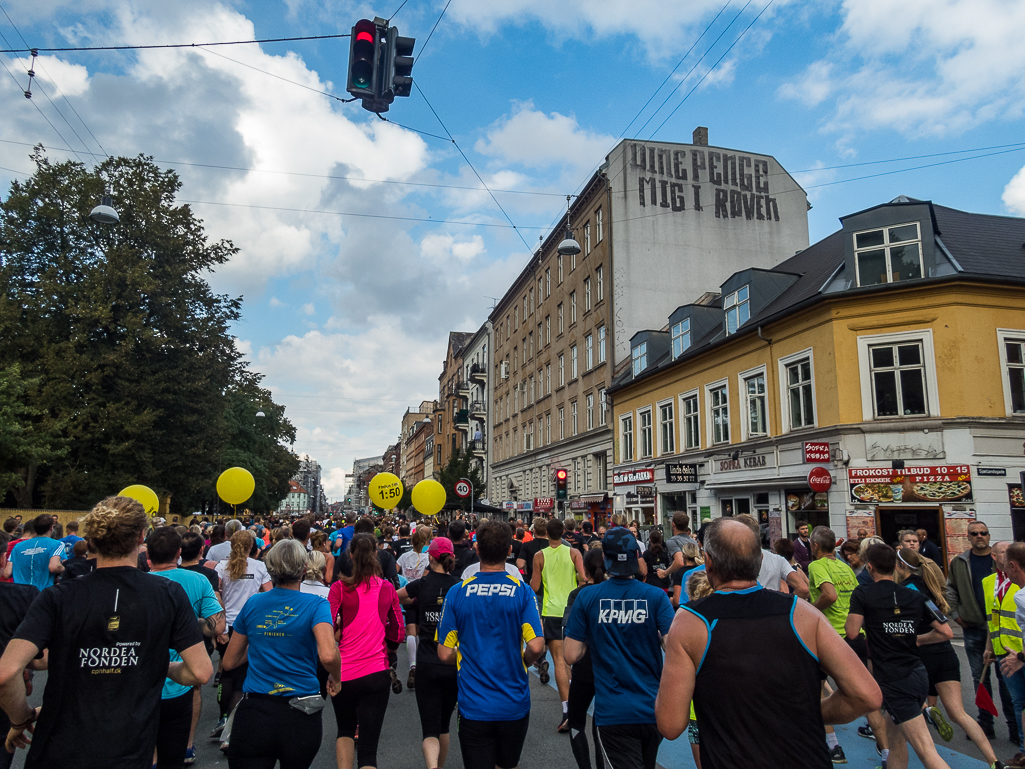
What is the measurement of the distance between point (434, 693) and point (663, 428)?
23.0 metres

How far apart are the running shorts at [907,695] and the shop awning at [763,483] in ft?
46.3

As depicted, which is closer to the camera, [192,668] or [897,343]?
[192,668]

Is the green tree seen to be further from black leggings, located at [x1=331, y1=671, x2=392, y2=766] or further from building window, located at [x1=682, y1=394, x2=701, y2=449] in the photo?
black leggings, located at [x1=331, y1=671, x2=392, y2=766]

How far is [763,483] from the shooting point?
66.1 ft

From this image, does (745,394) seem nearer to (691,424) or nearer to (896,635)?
(691,424)

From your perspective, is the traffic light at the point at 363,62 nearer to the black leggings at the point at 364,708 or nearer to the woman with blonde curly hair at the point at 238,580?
the woman with blonde curly hair at the point at 238,580

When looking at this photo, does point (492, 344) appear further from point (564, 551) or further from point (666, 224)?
point (564, 551)

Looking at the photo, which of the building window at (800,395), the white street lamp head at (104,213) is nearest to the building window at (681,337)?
the building window at (800,395)

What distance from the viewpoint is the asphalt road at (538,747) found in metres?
5.84

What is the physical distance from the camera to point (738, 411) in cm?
2195

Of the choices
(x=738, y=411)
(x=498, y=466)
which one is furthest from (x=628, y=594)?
(x=498, y=466)

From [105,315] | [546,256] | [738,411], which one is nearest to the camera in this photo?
[738,411]

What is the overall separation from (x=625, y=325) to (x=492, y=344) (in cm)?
2644

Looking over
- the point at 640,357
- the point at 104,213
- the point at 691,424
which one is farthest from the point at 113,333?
the point at 691,424
